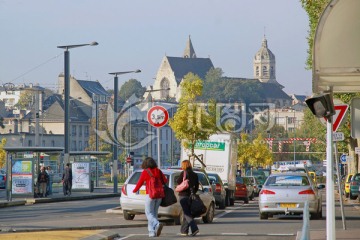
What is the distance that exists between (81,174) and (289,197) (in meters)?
34.2

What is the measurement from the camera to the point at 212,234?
26.3 m

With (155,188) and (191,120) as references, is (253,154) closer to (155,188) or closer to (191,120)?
(191,120)

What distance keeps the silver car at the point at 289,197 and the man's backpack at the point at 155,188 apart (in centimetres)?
871

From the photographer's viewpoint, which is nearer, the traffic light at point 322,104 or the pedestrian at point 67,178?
the traffic light at point 322,104

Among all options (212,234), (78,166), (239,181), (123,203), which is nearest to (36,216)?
(123,203)

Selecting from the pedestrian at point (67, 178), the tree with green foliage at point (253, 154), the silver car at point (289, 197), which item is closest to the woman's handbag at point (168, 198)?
the silver car at point (289, 197)

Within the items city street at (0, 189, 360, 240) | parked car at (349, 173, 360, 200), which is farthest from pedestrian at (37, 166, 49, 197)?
city street at (0, 189, 360, 240)

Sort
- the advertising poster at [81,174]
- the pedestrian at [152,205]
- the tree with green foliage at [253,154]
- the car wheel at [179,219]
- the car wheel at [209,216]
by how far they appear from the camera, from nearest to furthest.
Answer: the pedestrian at [152,205], the car wheel at [179,219], the car wheel at [209,216], the advertising poster at [81,174], the tree with green foliage at [253,154]

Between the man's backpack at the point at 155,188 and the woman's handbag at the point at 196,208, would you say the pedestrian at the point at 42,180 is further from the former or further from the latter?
the man's backpack at the point at 155,188

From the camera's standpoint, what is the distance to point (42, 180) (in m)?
56.3

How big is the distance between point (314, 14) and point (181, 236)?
87.4 feet

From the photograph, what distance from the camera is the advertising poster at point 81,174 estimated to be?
66688 mm

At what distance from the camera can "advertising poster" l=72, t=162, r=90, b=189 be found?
219ft

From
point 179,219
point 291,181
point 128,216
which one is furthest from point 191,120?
point 179,219
